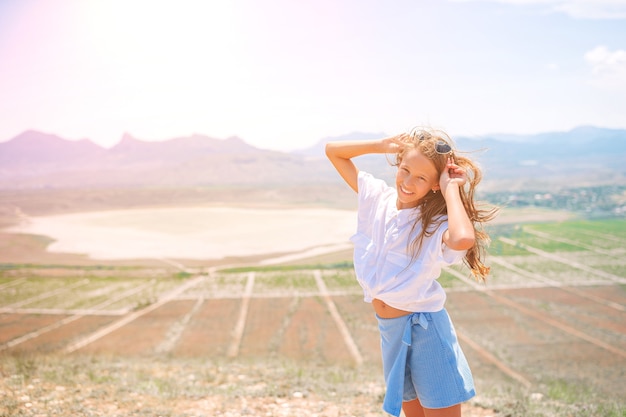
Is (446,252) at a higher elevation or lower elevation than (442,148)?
lower

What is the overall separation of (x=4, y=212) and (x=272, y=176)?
8291 cm

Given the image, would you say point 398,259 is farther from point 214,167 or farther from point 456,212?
point 214,167

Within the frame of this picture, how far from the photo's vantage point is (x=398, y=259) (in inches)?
89.7

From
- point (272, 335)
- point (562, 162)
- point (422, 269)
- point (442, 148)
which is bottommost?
point (562, 162)

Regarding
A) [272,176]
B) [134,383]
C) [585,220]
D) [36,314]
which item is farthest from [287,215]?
[272,176]

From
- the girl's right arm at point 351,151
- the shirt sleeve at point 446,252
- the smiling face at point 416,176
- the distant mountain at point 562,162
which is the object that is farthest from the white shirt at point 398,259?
the distant mountain at point 562,162

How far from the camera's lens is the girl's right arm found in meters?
2.52

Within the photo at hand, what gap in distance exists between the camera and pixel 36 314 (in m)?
20.5

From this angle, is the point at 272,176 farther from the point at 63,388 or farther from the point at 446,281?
the point at 63,388

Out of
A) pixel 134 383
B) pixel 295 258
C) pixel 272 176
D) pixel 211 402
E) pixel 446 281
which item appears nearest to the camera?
pixel 211 402

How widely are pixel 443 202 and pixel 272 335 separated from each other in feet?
52.1

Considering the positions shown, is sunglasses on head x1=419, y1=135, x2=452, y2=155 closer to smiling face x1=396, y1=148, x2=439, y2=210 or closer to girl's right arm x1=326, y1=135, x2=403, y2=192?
smiling face x1=396, y1=148, x2=439, y2=210

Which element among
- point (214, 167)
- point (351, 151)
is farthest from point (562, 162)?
point (351, 151)

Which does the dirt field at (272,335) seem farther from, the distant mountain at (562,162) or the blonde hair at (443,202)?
the distant mountain at (562,162)
